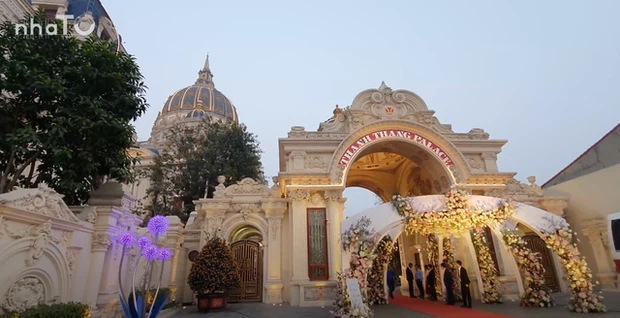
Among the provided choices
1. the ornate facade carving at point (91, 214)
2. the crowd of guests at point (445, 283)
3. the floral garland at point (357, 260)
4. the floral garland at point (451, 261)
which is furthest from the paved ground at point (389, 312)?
the ornate facade carving at point (91, 214)

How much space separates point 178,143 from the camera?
2398 cm

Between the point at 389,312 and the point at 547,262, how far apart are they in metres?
8.61

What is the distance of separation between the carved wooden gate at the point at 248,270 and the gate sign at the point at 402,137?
5.48 meters

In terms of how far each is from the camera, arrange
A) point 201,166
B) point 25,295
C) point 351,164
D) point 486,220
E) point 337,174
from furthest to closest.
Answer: point 201,166
point 351,164
point 337,174
point 486,220
point 25,295

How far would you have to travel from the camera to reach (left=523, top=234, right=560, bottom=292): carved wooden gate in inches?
512

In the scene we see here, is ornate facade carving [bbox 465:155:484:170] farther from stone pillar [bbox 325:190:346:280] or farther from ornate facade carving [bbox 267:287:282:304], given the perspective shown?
ornate facade carving [bbox 267:287:282:304]

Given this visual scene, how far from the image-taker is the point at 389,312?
9.24 m

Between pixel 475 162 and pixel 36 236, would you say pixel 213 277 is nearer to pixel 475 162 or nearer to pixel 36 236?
pixel 36 236

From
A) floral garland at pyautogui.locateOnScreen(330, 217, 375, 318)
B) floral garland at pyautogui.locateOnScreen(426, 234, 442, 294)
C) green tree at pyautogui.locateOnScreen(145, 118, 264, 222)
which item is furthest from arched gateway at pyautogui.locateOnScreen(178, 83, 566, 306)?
green tree at pyautogui.locateOnScreen(145, 118, 264, 222)

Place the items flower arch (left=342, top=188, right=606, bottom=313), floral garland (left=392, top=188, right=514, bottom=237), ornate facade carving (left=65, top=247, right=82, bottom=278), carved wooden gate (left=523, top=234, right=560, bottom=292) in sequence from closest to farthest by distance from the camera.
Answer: ornate facade carving (left=65, top=247, right=82, bottom=278) → flower arch (left=342, top=188, right=606, bottom=313) → floral garland (left=392, top=188, right=514, bottom=237) → carved wooden gate (left=523, top=234, right=560, bottom=292)

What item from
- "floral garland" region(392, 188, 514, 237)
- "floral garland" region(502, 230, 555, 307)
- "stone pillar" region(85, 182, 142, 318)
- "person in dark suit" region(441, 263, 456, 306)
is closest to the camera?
"stone pillar" region(85, 182, 142, 318)

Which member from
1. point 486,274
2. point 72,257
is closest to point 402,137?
point 486,274

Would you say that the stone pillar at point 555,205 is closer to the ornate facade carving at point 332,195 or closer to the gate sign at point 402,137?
the gate sign at point 402,137

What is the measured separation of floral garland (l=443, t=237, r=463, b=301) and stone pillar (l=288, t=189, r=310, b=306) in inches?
185
